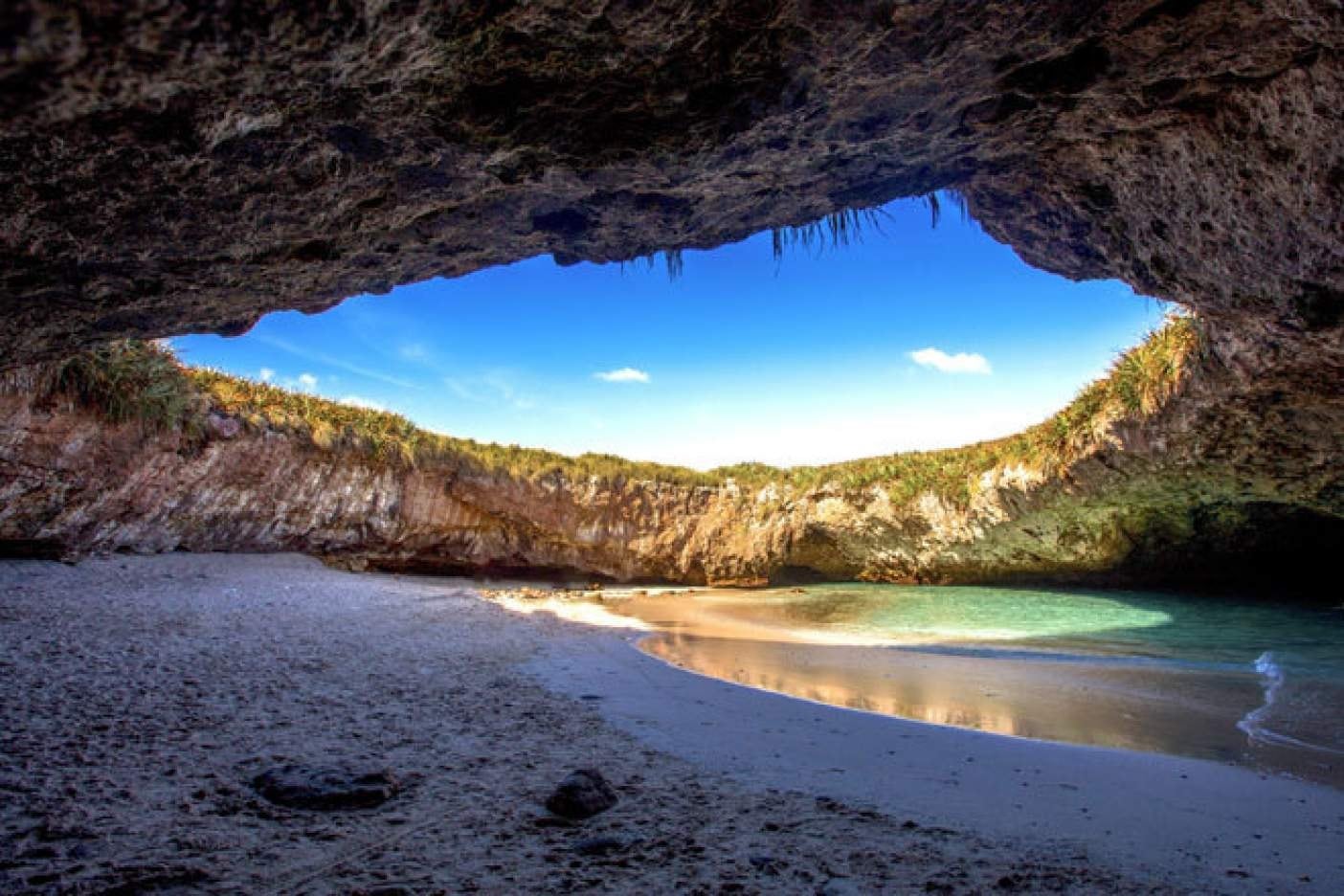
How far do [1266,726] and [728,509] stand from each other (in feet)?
54.2

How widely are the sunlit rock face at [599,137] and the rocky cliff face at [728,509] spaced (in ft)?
16.3

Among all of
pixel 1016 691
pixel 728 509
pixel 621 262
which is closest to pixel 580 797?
pixel 621 262

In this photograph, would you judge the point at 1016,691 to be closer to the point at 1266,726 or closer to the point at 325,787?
the point at 1266,726

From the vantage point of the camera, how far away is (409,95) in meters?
2.46

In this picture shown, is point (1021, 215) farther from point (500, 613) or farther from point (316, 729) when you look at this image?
point (500, 613)

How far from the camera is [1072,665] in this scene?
626cm

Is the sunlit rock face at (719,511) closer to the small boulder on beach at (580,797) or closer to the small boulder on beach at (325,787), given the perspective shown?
the small boulder on beach at (325,787)

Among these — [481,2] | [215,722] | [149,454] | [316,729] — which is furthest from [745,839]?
[149,454]

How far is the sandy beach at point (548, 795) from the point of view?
1713 mm

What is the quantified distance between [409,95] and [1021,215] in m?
4.66

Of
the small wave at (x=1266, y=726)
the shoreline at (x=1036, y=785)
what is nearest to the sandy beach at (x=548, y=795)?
the shoreline at (x=1036, y=785)

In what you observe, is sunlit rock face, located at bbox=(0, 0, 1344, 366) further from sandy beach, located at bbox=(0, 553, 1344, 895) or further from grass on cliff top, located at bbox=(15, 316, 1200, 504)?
grass on cliff top, located at bbox=(15, 316, 1200, 504)

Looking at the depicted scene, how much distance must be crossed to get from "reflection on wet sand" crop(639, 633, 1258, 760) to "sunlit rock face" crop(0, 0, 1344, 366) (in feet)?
9.78

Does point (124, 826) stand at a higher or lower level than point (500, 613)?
higher
